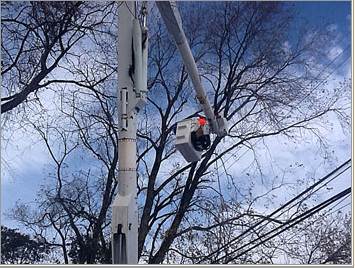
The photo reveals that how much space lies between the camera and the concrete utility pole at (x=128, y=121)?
418 centimetres

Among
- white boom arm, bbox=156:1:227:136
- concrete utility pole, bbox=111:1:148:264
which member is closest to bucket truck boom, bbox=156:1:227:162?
white boom arm, bbox=156:1:227:136

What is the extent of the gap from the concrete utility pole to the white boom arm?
0.38 metres

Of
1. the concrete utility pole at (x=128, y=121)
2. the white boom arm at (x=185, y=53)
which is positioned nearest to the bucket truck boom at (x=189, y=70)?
the white boom arm at (x=185, y=53)

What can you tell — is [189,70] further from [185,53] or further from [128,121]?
[128,121]

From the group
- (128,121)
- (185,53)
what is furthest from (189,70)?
(128,121)

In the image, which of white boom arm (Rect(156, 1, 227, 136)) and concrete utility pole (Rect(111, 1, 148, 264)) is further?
white boom arm (Rect(156, 1, 227, 136))

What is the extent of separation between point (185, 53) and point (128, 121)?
1275 mm

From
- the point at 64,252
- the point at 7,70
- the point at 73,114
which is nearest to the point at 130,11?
the point at 7,70

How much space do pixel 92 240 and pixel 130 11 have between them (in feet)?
25.5

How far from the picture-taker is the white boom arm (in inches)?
175

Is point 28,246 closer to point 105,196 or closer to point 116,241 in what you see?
point 105,196

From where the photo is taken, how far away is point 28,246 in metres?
Result: 11.0

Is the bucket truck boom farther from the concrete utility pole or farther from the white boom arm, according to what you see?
the concrete utility pole

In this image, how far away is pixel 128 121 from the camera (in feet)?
14.8
